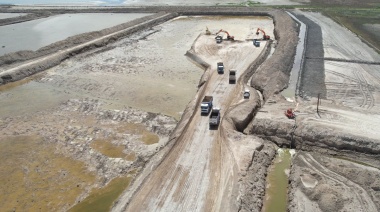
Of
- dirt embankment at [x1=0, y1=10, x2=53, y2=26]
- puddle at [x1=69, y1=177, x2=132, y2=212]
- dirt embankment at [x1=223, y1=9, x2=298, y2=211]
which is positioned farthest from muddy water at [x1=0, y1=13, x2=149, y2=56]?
puddle at [x1=69, y1=177, x2=132, y2=212]

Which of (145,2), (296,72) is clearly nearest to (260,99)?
(296,72)

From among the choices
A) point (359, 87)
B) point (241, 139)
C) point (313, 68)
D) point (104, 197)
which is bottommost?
point (104, 197)

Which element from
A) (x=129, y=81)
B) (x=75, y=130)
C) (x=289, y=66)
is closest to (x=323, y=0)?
(x=289, y=66)

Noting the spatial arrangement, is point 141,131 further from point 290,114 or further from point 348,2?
point 348,2

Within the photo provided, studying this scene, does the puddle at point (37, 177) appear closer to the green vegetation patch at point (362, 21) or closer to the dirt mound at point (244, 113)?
the dirt mound at point (244, 113)

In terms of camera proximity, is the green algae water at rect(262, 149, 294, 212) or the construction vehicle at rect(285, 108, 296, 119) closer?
the green algae water at rect(262, 149, 294, 212)

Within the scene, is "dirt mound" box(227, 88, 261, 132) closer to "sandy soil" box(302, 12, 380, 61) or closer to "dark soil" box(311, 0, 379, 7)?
"sandy soil" box(302, 12, 380, 61)
